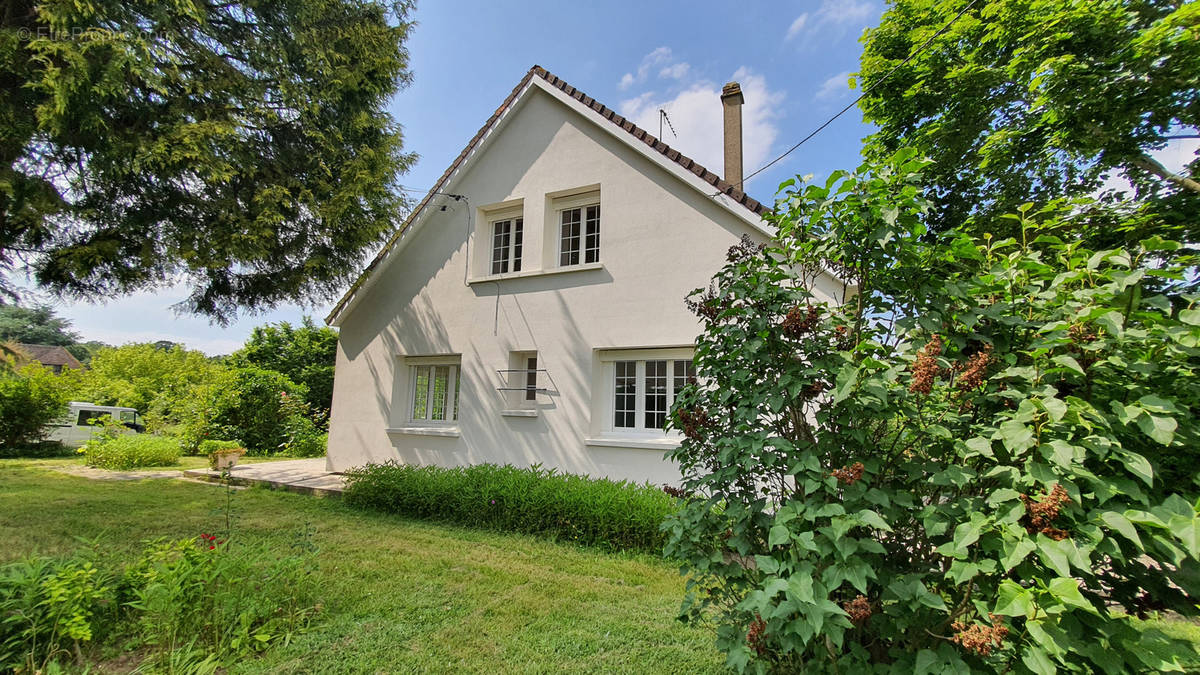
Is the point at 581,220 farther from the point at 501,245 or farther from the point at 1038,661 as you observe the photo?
the point at 1038,661

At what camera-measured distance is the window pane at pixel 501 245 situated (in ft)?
32.6

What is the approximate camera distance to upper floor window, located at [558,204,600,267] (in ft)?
29.7

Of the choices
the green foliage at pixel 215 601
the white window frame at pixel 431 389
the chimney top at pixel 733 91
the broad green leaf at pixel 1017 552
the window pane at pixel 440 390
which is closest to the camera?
the broad green leaf at pixel 1017 552

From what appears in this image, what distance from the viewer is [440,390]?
1020cm

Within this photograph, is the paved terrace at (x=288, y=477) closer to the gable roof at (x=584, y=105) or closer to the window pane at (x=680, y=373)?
the gable roof at (x=584, y=105)

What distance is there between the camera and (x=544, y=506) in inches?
261

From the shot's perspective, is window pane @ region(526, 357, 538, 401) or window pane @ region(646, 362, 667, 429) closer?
window pane @ region(646, 362, 667, 429)

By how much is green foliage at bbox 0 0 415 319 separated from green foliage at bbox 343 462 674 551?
4.01m

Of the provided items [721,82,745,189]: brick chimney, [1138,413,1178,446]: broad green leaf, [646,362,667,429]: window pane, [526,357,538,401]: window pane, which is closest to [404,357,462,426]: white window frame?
[526,357,538,401]: window pane

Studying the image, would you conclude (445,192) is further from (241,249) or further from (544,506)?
(544,506)

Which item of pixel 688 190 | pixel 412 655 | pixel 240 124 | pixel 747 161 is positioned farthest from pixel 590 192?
pixel 412 655

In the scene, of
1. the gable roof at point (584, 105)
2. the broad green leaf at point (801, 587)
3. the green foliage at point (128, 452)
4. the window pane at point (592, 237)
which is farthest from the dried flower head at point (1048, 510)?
the green foliage at point (128, 452)

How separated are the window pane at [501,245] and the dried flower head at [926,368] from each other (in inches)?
340

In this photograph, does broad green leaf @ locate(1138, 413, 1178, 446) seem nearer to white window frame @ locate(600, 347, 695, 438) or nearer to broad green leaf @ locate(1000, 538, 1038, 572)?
broad green leaf @ locate(1000, 538, 1038, 572)
